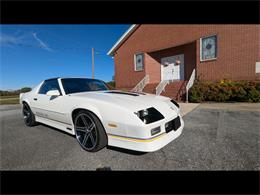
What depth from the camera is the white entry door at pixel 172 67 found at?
1247 cm

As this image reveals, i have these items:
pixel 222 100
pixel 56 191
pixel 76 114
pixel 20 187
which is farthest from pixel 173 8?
pixel 222 100

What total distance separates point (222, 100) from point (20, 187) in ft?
29.3

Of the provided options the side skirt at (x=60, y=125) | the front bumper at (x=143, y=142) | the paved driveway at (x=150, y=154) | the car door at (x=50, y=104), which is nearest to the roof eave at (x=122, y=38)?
the car door at (x=50, y=104)

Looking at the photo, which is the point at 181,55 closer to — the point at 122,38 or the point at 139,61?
the point at 139,61

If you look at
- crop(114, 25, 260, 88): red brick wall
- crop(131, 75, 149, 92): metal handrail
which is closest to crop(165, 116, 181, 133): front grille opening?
crop(114, 25, 260, 88): red brick wall

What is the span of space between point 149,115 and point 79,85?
208 centimetres

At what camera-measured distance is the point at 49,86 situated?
382 cm

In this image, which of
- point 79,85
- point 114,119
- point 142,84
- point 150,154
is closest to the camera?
point 114,119

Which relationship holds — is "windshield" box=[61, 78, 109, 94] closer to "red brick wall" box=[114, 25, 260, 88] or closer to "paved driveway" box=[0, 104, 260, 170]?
"paved driveway" box=[0, 104, 260, 170]

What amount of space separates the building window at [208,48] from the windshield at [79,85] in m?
8.76

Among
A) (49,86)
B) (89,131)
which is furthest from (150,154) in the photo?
(49,86)

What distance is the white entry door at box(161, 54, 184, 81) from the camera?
491 inches

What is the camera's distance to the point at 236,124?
4043 millimetres

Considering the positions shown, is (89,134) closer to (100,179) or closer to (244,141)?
(100,179)
